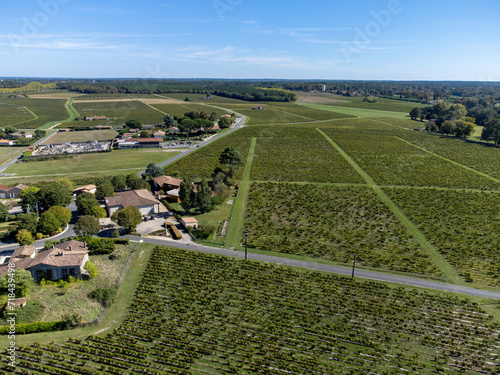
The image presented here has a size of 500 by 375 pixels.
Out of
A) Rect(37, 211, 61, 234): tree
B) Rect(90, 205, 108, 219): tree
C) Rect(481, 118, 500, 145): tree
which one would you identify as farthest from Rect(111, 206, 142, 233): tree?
Rect(481, 118, 500, 145): tree

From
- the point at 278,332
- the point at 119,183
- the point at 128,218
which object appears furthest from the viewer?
the point at 119,183

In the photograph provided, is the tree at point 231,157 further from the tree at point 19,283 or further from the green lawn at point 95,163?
the tree at point 19,283

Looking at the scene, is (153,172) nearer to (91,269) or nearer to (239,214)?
(239,214)

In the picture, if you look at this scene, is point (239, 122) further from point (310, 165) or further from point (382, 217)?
point (382, 217)

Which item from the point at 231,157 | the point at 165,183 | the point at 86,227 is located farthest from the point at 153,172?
the point at 86,227

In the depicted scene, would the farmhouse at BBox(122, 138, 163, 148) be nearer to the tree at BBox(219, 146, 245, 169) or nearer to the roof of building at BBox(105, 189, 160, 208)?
the tree at BBox(219, 146, 245, 169)
